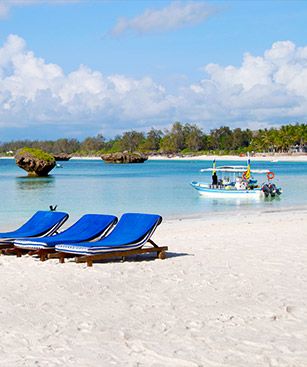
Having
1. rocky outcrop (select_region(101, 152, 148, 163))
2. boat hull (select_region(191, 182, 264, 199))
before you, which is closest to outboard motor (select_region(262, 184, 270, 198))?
boat hull (select_region(191, 182, 264, 199))

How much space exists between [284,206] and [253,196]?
4520mm

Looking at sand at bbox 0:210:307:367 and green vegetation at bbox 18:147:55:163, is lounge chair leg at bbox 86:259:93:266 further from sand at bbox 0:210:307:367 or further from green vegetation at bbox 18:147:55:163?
green vegetation at bbox 18:147:55:163

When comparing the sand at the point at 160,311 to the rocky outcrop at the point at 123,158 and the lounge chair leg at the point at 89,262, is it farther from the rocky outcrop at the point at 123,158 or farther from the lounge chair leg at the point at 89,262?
the rocky outcrop at the point at 123,158

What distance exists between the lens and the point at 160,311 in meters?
7.46

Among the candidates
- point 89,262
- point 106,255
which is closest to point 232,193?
point 106,255

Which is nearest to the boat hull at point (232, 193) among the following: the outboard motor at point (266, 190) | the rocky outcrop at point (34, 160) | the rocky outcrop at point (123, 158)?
the outboard motor at point (266, 190)

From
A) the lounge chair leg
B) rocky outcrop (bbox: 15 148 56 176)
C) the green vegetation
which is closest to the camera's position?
the lounge chair leg

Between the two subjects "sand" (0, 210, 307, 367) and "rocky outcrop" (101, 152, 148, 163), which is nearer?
"sand" (0, 210, 307, 367)

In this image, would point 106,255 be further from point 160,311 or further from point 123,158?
point 123,158

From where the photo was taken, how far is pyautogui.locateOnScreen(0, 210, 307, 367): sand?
5879 mm

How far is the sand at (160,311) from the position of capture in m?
5.88

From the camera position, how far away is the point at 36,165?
58875mm

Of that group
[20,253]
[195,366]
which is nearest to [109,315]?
[195,366]

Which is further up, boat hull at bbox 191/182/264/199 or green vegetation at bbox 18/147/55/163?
green vegetation at bbox 18/147/55/163
